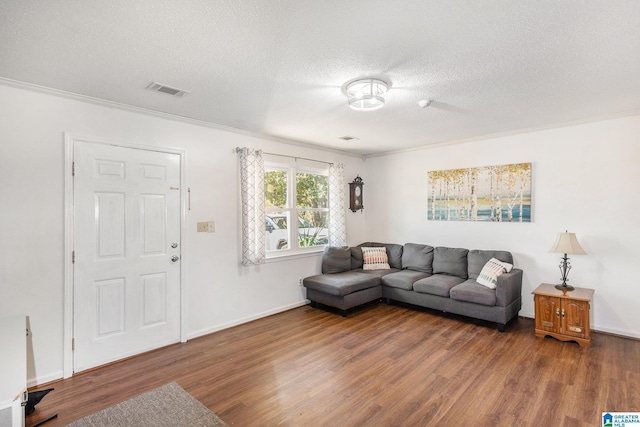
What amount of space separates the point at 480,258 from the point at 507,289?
2.39 ft

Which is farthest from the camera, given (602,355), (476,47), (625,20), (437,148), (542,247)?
(437,148)

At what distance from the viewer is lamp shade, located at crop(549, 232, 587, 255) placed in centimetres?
342

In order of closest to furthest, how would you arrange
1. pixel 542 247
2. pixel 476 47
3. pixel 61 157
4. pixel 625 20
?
1. pixel 625 20
2. pixel 476 47
3. pixel 61 157
4. pixel 542 247

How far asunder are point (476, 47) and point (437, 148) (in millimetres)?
3033

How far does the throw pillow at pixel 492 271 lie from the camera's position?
3828 mm

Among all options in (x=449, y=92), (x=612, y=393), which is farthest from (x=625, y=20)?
(x=612, y=393)

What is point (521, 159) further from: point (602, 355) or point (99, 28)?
point (99, 28)

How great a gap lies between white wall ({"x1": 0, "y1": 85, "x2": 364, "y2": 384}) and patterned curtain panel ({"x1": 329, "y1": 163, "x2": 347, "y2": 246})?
1373 millimetres

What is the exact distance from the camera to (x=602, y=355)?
3023 mm

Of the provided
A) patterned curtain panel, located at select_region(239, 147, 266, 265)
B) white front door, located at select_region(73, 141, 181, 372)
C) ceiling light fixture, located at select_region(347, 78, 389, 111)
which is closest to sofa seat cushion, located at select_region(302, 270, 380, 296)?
patterned curtain panel, located at select_region(239, 147, 266, 265)

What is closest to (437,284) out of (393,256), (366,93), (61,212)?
(393,256)

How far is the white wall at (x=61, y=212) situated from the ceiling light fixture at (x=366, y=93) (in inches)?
73.3

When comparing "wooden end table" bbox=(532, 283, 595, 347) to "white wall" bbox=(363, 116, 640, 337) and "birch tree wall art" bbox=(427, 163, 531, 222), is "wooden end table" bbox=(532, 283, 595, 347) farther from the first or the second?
"birch tree wall art" bbox=(427, 163, 531, 222)

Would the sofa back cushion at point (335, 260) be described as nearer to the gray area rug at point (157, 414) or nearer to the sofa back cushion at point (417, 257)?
the sofa back cushion at point (417, 257)
